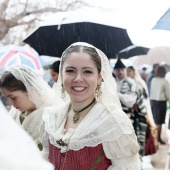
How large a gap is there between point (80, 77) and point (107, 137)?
349 mm

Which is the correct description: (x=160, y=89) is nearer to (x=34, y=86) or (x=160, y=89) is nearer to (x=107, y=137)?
(x=34, y=86)

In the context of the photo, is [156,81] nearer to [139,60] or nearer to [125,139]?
[139,60]

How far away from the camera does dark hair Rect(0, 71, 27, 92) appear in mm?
3209

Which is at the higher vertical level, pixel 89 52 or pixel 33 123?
pixel 89 52

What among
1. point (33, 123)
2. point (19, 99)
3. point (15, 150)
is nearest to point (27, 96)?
point (19, 99)

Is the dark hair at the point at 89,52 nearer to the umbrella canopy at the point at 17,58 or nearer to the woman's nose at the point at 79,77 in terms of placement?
the woman's nose at the point at 79,77

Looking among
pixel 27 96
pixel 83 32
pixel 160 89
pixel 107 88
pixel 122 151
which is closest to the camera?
pixel 122 151

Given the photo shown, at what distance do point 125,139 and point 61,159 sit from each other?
355 millimetres

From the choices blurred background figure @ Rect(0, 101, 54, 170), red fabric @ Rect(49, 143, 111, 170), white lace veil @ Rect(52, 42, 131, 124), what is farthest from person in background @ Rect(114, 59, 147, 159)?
blurred background figure @ Rect(0, 101, 54, 170)

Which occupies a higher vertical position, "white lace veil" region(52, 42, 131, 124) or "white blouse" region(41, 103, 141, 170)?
"white lace veil" region(52, 42, 131, 124)

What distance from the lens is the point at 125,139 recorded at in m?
2.31

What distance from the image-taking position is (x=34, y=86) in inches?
131

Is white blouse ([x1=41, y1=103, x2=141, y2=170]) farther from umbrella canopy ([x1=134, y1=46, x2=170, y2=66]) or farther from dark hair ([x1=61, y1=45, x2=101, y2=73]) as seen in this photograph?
umbrella canopy ([x1=134, y1=46, x2=170, y2=66])

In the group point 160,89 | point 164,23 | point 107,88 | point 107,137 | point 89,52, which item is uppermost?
point 164,23
